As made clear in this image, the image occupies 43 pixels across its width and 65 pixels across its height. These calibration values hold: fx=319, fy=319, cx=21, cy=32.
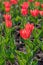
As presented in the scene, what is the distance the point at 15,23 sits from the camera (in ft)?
18.4

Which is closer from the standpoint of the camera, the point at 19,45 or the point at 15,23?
the point at 19,45

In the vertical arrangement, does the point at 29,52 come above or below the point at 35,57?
above

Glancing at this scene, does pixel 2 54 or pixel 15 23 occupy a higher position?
pixel 2 54

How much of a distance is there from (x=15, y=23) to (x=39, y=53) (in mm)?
1411

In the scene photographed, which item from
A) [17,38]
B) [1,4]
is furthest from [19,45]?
[1,4]

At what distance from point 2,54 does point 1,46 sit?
7.2 inches

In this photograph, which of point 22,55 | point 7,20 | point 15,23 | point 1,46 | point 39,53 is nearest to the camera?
point 22,55

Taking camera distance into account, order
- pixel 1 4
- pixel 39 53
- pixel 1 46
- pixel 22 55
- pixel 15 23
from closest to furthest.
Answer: pixel 22 55, pixel 1 46, pixel 39 53, pixel 15 23, pixel 1 4

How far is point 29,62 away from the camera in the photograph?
3.75 meters

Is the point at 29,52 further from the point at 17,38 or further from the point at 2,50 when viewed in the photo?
the point at 17,38

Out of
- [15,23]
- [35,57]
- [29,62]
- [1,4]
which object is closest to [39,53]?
[35,57]

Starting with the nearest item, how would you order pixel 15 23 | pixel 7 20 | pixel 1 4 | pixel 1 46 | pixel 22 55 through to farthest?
pixel 22 55 < pixel 1 46 < pixel 7 20 < pixel 15 23 < pixel 1 4

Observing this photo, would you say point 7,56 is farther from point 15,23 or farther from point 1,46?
point 15,23

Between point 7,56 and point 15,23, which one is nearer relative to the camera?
point 7,56
